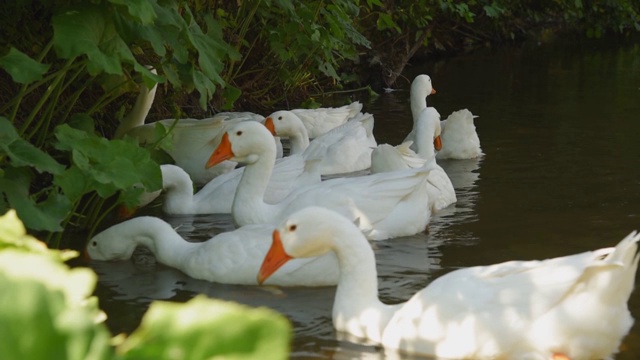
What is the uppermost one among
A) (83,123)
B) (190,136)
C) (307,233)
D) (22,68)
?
(22,68)

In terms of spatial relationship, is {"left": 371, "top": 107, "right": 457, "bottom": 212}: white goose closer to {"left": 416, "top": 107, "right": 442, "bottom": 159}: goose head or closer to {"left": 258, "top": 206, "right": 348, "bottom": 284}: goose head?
{"left": 416, "top": 107, "right": 442, "bottom": 159}: goose head

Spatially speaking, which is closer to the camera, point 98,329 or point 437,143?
point 98,329

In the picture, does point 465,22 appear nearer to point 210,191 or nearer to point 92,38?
point 210,191

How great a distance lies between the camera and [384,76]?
15828mm

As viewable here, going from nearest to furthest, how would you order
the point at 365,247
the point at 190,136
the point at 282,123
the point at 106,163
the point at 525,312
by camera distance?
the point at 525,312 → the point at 365,247 → the point at 106,163 → the point at 190,136 → the point at 282,123

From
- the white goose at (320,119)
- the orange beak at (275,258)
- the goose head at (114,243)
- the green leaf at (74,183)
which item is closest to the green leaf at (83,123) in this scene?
the goose head at (114,243)

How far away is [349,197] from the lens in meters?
6.54

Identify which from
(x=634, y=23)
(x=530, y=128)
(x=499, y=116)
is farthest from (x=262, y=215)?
(x=634, y=23)

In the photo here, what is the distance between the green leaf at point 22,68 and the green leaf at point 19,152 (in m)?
0.27

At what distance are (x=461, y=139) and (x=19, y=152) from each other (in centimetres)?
546

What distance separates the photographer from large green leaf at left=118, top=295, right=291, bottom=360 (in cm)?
46

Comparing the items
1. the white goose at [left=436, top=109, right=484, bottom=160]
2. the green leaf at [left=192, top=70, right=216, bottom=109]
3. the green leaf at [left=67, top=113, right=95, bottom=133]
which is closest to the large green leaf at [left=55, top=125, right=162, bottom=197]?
the green leaf at [left=192, top=70, right=216, bottom=109]

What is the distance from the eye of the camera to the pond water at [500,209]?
5.31m

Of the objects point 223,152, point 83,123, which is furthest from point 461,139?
point 83,123
